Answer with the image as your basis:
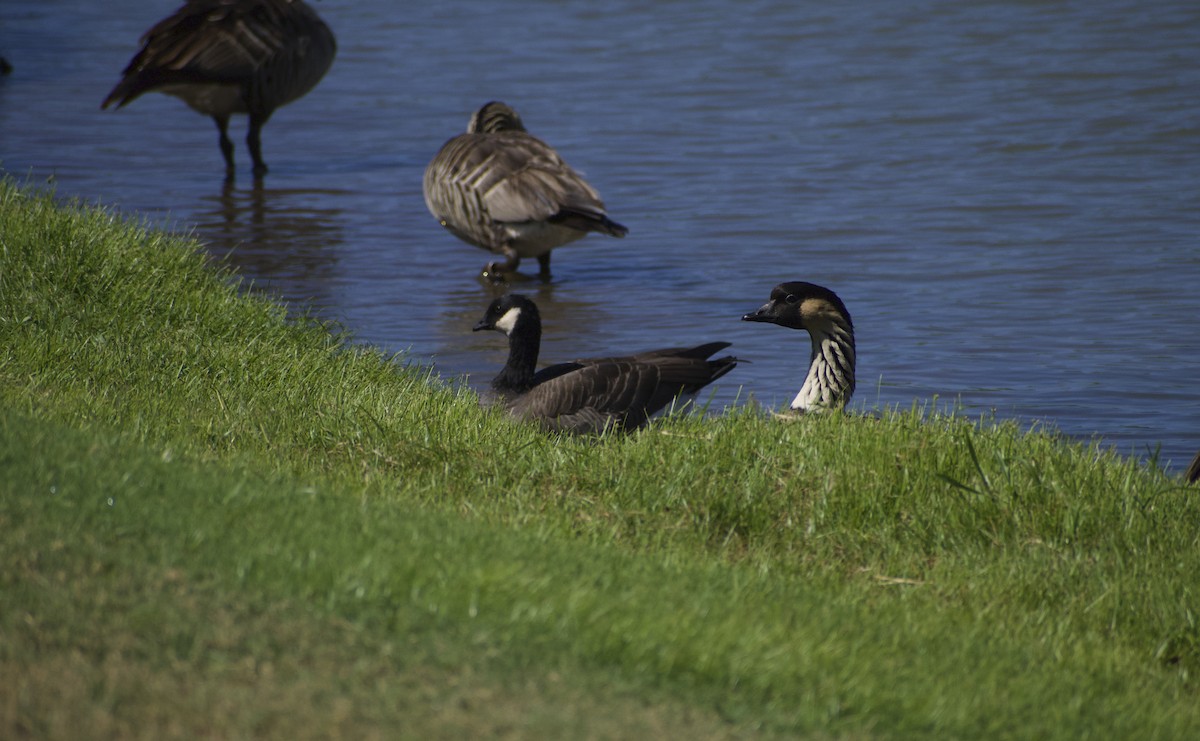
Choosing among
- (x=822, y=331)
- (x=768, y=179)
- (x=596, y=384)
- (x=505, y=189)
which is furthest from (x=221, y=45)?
(x=822, y=331)

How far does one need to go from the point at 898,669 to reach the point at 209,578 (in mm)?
1907

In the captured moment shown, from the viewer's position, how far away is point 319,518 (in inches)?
180

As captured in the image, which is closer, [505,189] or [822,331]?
[822,331]

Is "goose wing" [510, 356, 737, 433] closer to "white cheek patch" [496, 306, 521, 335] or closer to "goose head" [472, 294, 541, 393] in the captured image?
"goose head" [472, 294, 541, 393]

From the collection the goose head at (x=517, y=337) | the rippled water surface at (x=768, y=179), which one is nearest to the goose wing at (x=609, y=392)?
the goose head at (x=517, y=337)

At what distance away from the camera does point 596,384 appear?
772 centimetres

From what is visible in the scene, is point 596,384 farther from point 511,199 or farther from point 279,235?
point 279,235

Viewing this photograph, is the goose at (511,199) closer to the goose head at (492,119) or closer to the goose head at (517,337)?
the goose head at (492,119)

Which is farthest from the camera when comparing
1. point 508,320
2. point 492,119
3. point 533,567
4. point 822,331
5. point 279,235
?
point 279,235

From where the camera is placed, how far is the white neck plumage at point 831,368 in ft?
24.9

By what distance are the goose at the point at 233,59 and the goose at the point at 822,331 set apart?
881 cm

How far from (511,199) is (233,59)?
14.8 feet

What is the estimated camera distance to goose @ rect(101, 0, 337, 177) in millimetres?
14617

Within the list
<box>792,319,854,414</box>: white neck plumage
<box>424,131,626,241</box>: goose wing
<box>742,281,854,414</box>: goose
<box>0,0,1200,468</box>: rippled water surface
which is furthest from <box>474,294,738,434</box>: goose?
<box>424,131,626,241</box>: goose wing
